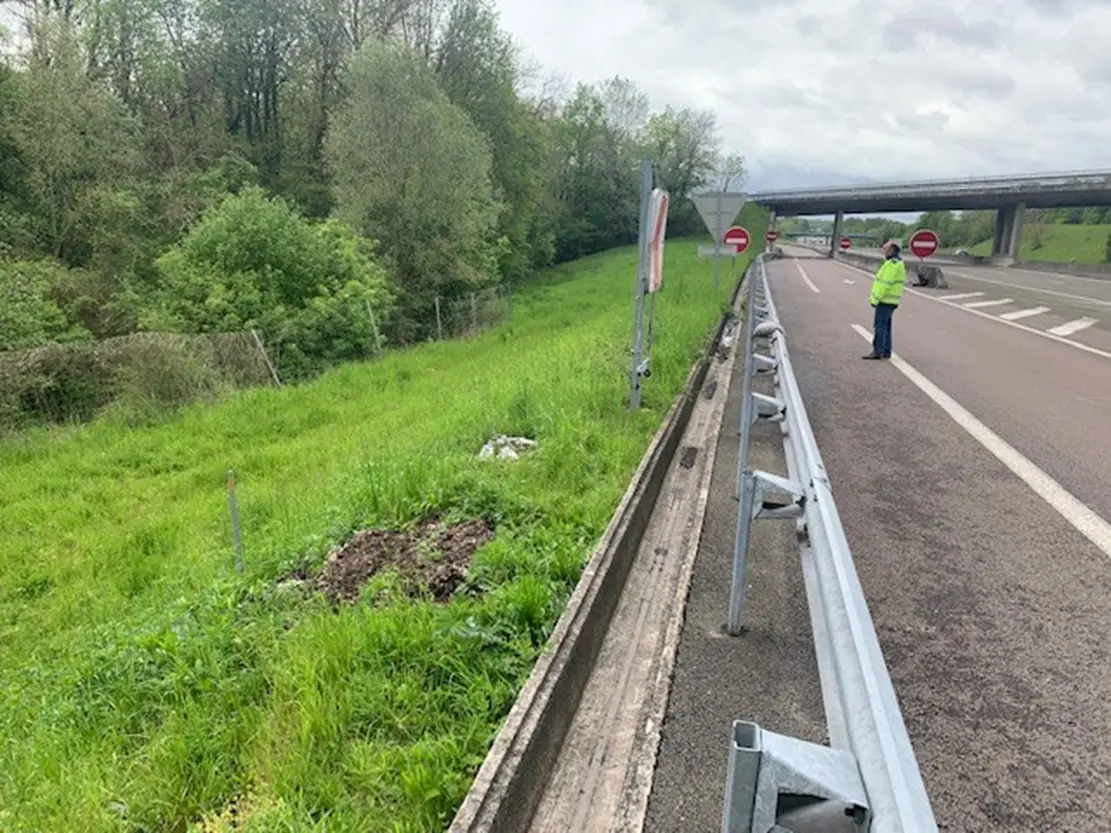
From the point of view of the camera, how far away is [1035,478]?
515 cm

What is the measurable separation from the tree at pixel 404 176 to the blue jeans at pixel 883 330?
15.2 meters

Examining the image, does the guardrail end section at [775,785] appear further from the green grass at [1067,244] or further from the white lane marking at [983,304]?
the green grass at [1067,244]

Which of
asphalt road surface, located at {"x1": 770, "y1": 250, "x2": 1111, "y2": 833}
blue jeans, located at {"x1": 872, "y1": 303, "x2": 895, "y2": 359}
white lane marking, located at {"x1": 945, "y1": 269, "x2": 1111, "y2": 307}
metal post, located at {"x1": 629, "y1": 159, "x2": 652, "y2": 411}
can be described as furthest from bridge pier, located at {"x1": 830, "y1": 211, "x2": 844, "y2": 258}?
metal post, located at {"x1": 629, "y1": 159, "x2": 652, "y2": 411}

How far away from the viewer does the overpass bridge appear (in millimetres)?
42931

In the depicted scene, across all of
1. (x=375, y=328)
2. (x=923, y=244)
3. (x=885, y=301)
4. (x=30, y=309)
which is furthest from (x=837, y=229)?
(x=30, y=309)

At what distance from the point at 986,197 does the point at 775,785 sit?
58.7 metres

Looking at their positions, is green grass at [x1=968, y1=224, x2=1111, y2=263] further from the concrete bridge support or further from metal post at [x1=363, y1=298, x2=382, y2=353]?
metal post at [x1=363, y1=298, x2=382, y2=353]

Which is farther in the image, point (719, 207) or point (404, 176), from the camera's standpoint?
point (404, 176)

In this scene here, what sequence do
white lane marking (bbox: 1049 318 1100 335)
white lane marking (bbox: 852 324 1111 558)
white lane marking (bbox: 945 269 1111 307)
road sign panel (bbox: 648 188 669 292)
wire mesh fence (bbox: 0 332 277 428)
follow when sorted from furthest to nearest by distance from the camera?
1. white lane marking (bbox: 945 269 1111 307)
2. white lane marking (bbox: 1049 318 1100 335)
3. wire mesh fence (bbox: 0 332 277 428)
4. road sign panel (bbox: 648 188 669 292)
5. white lane marking (bbox: 852 324 1111 558)

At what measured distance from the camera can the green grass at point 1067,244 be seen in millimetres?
68375

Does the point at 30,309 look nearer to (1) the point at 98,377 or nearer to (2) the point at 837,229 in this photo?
(1) the point at 98,377

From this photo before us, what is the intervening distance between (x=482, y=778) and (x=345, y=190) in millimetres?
23303

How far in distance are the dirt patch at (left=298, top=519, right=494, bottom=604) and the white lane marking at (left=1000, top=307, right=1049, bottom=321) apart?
642 inches

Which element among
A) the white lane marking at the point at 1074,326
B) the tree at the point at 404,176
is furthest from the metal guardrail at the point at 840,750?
the tree at the point at 404,176
